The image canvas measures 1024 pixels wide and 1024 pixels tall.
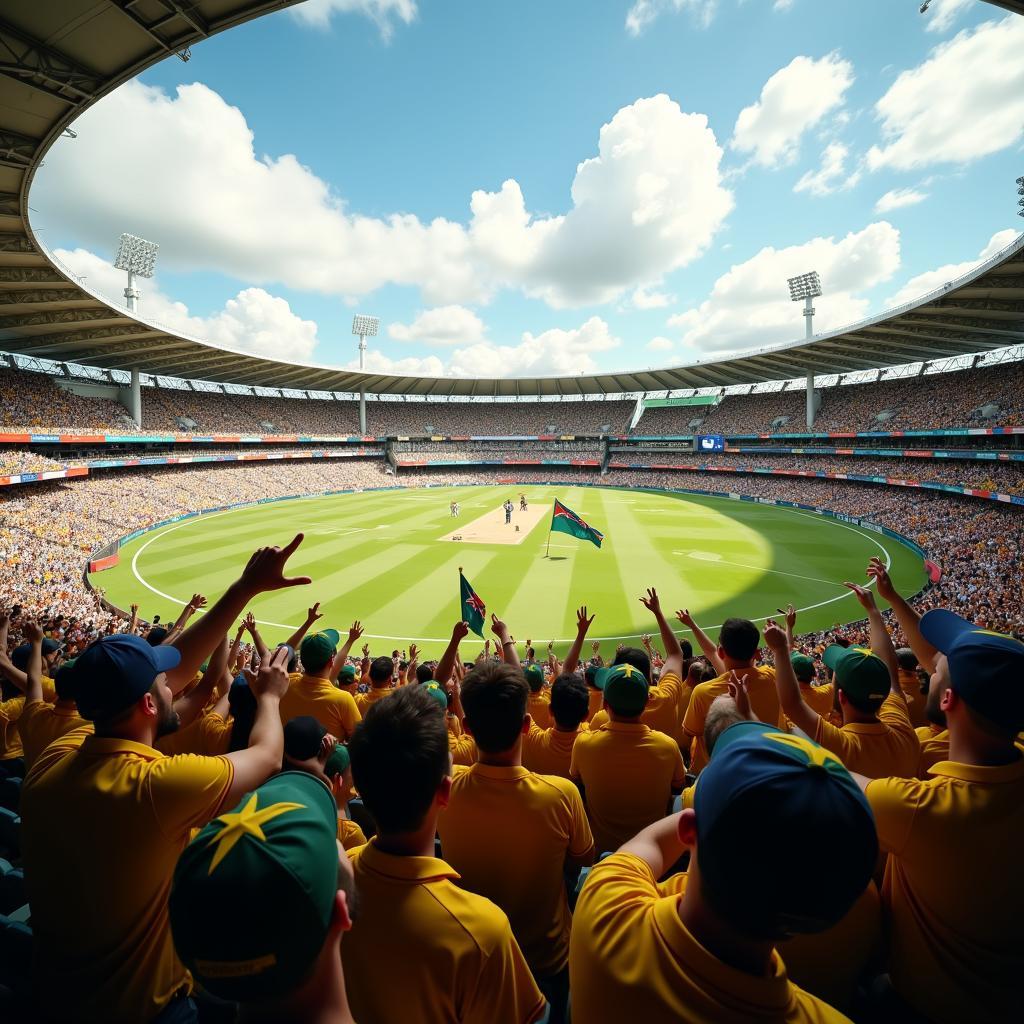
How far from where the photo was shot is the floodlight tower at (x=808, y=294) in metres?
61.0

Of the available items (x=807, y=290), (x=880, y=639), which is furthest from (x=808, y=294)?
(x=880, y=639)

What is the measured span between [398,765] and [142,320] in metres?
48.5

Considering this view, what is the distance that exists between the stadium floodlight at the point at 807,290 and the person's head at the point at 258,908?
7479cm

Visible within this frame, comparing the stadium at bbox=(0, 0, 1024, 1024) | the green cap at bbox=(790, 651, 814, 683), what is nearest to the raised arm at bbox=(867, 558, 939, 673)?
the stadium at bbox=(0, 0, 1024, 1024)

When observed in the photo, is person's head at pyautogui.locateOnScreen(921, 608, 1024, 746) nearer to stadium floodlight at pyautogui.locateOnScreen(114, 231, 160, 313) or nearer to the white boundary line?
the white boundary line

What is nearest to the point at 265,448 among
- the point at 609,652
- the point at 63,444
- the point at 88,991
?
the point at 63,444

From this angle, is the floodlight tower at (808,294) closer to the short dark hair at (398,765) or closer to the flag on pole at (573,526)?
the flag on pole at (573,526)

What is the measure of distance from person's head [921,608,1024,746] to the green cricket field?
16614 millimetres

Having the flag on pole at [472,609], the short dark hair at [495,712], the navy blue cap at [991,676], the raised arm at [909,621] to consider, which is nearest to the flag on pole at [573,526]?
the flag on pole at [472,609]

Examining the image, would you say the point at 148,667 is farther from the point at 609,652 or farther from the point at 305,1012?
the point at 609,652

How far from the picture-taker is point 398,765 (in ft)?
6.97

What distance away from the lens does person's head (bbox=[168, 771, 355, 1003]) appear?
1306 millimetres

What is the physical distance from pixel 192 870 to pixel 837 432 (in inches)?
2619

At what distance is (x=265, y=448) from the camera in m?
69.4
